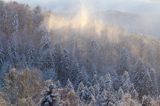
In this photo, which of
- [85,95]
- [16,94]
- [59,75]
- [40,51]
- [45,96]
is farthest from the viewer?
[40,51]

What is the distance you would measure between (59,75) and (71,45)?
85.9 ft

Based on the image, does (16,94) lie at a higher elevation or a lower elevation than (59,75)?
higher

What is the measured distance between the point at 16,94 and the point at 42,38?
3920 inches

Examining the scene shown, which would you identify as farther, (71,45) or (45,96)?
(71,45)

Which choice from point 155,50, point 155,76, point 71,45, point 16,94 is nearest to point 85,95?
point 16,94

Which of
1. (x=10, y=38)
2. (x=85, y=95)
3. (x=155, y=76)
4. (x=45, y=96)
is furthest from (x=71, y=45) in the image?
(x=45, y=96)

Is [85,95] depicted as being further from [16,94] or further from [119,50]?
[119,50]

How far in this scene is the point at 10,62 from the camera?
154 m

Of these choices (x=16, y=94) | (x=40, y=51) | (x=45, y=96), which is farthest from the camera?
(x=40, y=51)

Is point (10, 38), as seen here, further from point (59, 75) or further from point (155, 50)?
point (155, 50)

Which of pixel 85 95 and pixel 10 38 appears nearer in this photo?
pixel 85 95

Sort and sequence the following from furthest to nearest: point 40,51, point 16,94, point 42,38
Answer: point 42,38, point 40,51, point 16,94

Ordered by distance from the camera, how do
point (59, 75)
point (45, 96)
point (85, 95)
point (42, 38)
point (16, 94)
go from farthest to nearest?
point (42, 38)
point (59, 75)
point (85, 95)
point (16, 94)
point (45, 96)

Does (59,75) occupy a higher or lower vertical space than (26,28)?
lower
